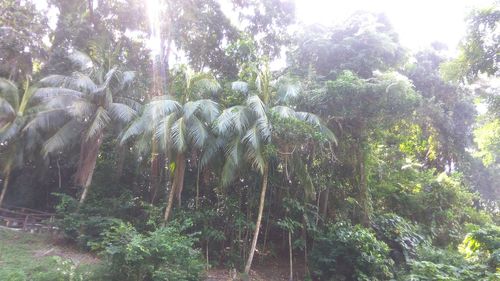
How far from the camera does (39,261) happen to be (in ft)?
34.0

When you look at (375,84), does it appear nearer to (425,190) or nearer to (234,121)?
(234,121)

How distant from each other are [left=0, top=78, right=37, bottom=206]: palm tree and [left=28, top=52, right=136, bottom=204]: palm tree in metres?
1.07

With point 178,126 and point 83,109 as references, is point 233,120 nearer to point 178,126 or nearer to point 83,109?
point 178,126

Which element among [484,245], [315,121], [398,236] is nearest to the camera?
[484,245]

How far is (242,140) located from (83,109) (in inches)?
261

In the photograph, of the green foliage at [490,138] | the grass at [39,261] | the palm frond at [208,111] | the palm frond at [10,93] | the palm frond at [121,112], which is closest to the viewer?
the grass at [39,261]

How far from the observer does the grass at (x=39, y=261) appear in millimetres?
8617

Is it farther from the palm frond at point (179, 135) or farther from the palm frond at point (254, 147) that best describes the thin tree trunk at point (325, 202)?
the palm frond at point (179, 135)

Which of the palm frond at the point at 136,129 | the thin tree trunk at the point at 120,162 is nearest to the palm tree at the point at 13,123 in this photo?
the thin tree trunk at the point at 120,162

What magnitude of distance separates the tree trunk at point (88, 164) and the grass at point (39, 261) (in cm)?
203

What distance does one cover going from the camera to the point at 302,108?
12867 mm

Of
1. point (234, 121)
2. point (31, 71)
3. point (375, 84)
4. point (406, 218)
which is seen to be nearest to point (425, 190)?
point (406, 218)

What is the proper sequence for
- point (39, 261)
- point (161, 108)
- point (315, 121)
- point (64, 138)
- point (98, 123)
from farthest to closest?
point (64, 138) < point (98, 123) < point (161, 108) < point (315, 121) < point (39, 261)

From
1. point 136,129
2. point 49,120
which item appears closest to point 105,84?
point 49,120
